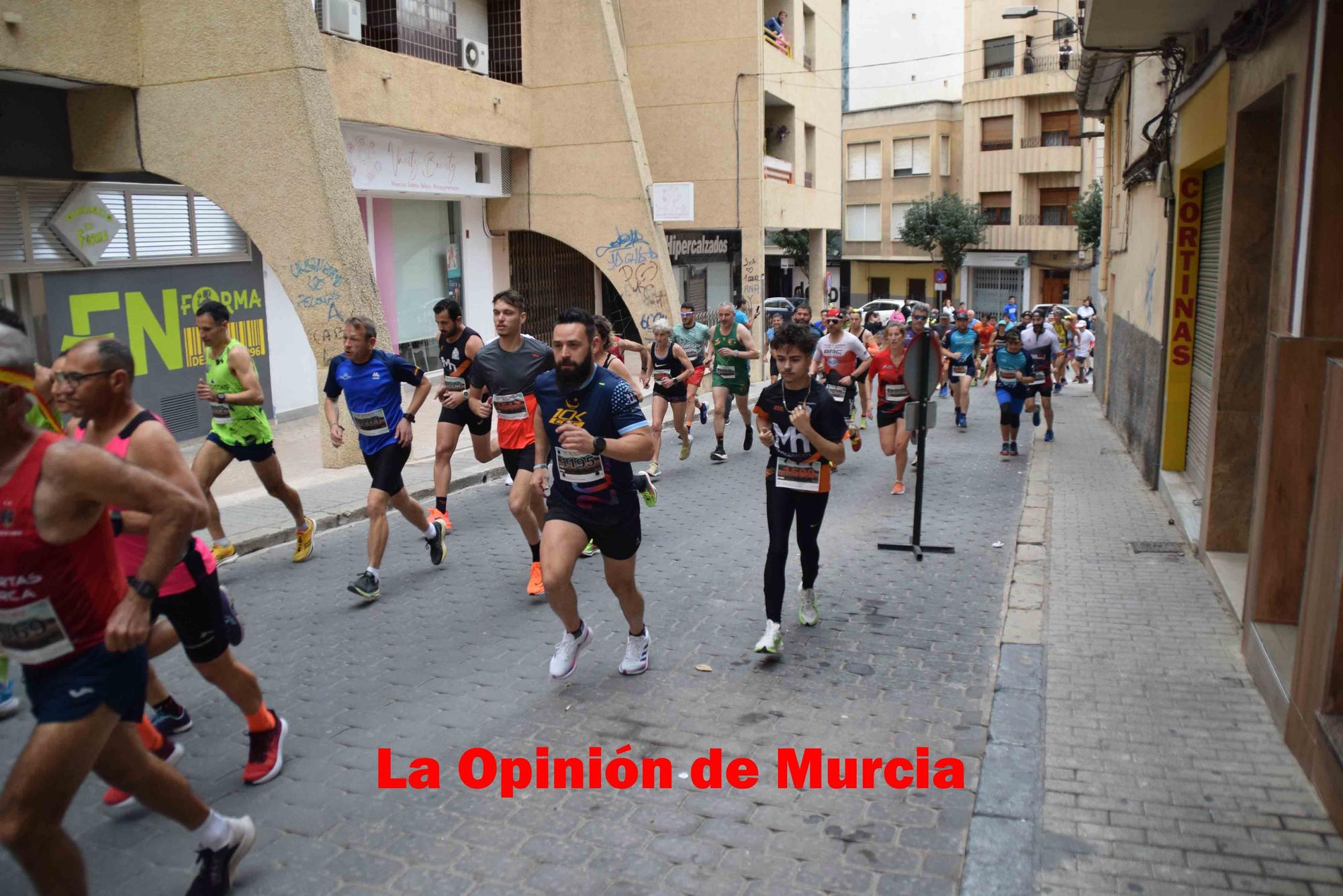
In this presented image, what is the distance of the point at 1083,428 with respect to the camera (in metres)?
17.0

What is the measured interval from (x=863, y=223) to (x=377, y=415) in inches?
2023

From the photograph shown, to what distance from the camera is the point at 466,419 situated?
9258 millimetres

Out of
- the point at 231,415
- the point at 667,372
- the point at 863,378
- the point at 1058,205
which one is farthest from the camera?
the point at 1058,205

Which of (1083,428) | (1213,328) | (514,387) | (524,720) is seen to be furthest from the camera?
(1083,428)

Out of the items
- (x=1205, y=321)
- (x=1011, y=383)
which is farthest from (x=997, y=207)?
Result: (x=1205, y=321)

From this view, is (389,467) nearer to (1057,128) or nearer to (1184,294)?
(1184,294)

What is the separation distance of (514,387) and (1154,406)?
708 cm

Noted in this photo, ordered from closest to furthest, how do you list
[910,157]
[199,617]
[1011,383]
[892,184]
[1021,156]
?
1. [199,617]
2. [1011,383]
3. [1021,156]
4. [910,157]
5. [892,184]

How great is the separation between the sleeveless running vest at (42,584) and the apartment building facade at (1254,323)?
14.8 ft

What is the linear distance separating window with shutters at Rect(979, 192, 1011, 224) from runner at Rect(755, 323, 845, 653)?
160 ft

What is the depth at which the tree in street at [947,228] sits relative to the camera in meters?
50.3

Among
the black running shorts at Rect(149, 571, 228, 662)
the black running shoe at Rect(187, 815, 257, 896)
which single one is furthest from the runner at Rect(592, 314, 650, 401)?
the black running shoe at Rect(187, 815, 257, 896)

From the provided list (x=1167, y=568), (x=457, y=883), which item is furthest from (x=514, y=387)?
(x=1167, y=568)

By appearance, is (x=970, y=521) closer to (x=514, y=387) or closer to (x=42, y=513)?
(x=514, y=387)
